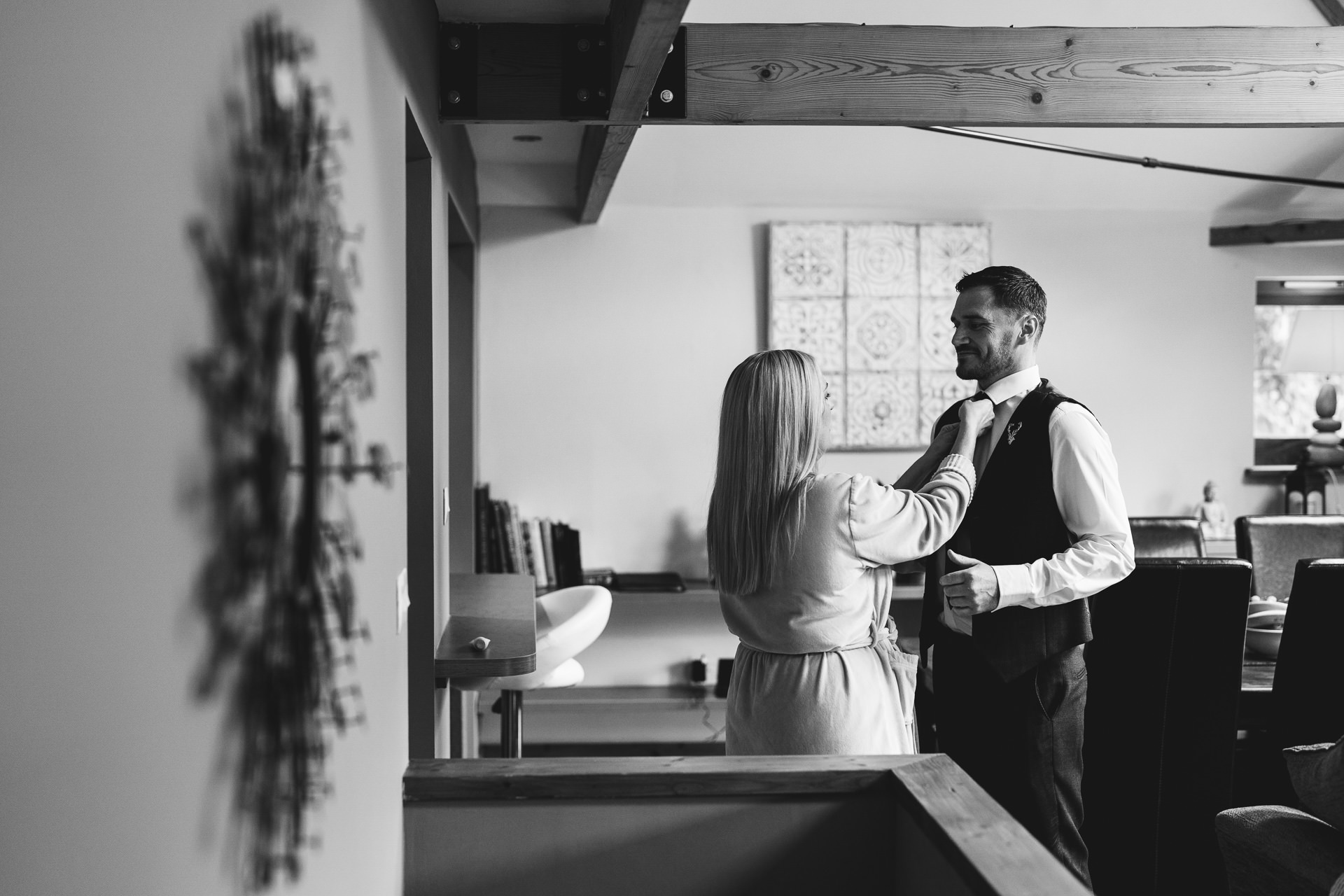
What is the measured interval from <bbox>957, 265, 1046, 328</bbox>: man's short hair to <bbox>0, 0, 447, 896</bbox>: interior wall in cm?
177

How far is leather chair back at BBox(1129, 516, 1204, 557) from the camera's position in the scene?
4062 mm

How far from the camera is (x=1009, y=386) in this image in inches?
98.1

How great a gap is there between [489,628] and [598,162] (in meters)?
1.48

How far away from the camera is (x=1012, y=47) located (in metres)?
2.81

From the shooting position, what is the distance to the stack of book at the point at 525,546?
177 inches

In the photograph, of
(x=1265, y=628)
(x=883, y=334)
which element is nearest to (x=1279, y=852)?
(x=1265, y=628)

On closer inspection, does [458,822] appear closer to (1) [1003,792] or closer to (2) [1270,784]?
(1) [1003,792]

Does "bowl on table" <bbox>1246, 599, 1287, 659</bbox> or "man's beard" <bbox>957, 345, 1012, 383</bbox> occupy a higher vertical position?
"man's beard" <bbox>957, 345, 1012, 383</bbox>

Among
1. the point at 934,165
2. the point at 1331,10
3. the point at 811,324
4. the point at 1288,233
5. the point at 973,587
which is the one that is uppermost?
the point at 1331,10

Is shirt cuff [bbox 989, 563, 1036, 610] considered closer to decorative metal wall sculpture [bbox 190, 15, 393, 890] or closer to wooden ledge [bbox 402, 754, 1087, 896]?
wooden ledge [bbox 402, 754, 1087, 896]

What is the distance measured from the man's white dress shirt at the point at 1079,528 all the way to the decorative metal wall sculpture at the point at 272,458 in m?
1.50

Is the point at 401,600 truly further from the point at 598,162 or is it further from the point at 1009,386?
the point at 598,162

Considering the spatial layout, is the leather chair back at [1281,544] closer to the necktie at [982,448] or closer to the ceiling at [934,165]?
the ceiling at [934,165]

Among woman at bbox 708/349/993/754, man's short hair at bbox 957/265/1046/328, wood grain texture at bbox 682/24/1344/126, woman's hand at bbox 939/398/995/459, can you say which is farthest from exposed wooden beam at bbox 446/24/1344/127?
woman at bbox 708/349/993/754
